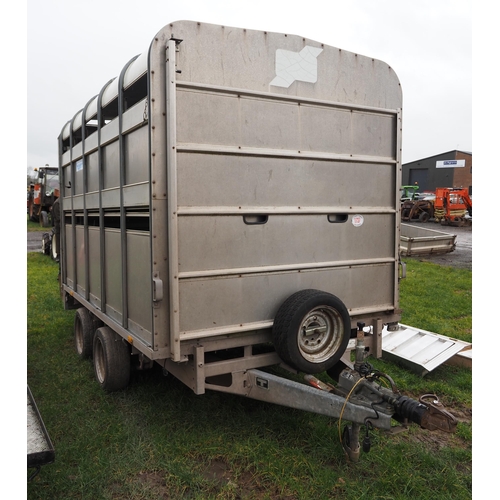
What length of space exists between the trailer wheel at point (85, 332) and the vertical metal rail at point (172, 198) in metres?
2.49

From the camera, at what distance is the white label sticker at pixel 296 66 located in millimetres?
3848

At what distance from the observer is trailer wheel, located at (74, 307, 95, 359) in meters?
5.73

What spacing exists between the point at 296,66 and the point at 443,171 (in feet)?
121

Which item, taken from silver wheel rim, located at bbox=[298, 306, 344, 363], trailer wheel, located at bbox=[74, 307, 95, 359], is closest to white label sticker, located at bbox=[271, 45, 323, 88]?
silver wheel rim, located at bbox=[298, 306, 344, 363]

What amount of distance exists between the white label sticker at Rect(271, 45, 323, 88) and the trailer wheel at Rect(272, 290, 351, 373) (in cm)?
169

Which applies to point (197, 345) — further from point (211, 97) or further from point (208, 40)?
point (208, 40)

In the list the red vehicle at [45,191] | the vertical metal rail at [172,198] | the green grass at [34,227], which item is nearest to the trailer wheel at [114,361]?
the vertical metal rail at [172,198]

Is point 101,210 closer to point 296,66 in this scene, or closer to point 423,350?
point 296,66

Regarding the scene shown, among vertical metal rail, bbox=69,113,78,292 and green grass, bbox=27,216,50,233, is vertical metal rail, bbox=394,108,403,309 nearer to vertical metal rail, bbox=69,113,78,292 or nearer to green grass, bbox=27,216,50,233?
vertical metal rail, bbox=69,113,78,292

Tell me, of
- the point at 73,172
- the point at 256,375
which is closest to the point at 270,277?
the point at 256,375

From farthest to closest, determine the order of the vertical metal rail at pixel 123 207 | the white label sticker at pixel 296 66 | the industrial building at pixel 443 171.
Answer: the industrial building at pixel 443 171 → the vertical metal rail at pixel 123 207 → the white label sticker at pixel 296 66

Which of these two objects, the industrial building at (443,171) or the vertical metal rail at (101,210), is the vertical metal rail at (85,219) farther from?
the industrial building at (443,171)

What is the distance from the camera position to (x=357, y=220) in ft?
14.3

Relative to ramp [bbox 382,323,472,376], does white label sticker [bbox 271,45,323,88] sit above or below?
above
